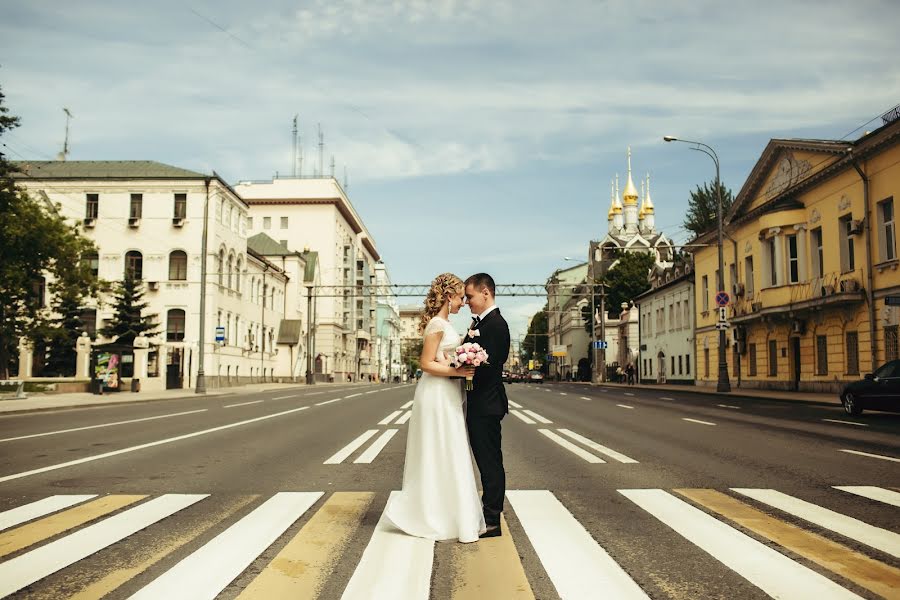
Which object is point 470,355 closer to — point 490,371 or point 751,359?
point 490,371

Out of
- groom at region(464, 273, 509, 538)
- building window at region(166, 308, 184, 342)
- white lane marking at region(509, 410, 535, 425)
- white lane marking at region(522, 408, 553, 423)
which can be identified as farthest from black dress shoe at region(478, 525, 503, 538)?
building window at region(166, 308, 184, 342)

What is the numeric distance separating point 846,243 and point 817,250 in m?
3.13

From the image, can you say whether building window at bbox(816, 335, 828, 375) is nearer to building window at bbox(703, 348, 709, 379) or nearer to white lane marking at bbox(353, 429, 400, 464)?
building window at bbox(703, 348, 709, 379)

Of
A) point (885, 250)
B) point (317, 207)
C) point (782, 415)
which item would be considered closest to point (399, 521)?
point (782, 415)

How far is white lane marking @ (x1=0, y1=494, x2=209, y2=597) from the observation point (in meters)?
4.81

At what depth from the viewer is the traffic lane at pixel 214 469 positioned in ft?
27.6

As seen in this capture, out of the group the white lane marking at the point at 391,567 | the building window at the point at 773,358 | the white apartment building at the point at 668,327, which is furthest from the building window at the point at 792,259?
the white lane marking at the point at 391,567

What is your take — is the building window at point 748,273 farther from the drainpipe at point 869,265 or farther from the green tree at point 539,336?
the green tree at point 539,336

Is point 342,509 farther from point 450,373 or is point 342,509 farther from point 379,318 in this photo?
point 379,318

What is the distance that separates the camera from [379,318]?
155250mm

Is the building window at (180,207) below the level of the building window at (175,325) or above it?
above

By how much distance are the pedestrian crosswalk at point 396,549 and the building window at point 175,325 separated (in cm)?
4759

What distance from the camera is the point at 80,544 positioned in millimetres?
5625

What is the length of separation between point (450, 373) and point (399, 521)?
1.19 m
